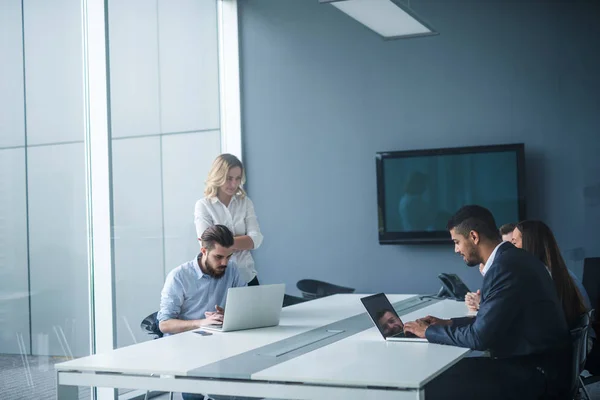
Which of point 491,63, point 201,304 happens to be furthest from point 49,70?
point 491,63

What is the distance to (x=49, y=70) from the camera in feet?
16.4

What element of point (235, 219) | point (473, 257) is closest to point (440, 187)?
point (235, 219)

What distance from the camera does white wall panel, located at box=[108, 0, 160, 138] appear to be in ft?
18.9

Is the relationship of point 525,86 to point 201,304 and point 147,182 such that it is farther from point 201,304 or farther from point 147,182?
point 201,304

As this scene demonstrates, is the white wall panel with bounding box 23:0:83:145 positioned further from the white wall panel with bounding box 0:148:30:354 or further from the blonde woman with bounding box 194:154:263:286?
the blonde woman with bounding box 194:154:263:286

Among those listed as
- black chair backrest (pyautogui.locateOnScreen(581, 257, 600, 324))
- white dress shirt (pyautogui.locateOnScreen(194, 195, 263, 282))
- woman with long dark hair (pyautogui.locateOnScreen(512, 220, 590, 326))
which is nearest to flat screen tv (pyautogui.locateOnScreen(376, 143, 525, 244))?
black chair backrest (pyautogui.locateOnScreen(581, 257, 600, 324))

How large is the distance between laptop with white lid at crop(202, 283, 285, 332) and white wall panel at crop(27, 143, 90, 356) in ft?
5.41

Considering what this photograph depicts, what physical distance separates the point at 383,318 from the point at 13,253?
2.37m

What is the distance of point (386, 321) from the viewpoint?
3459mm

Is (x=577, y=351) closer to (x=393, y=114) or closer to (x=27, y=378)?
(x=27, y=378)

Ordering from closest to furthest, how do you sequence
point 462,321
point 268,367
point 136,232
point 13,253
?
point 268,367
point 462,321
point 13,253
point 136,232

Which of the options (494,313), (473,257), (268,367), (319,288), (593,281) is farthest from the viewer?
(319,288)

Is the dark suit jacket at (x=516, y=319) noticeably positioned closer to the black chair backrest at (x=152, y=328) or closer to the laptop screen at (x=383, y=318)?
the laptop screen at (x=383, y=318)

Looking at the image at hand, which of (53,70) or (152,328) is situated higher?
(53,70)
